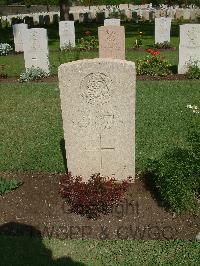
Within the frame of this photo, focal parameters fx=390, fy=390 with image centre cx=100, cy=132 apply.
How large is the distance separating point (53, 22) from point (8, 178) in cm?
2830

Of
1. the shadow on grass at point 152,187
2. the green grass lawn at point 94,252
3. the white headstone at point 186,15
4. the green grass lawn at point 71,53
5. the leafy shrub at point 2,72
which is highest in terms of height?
the white headstone at point 186,15

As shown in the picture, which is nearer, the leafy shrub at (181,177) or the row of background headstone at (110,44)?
the leafy shrub at (181,177)

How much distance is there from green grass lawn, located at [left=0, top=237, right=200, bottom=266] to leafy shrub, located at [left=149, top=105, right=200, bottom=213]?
0.56m

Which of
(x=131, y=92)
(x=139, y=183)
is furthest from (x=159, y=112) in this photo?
(x=131, y=92)

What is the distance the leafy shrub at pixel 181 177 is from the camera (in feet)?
16.1

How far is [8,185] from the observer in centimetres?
586

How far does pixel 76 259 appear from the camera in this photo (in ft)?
14.3

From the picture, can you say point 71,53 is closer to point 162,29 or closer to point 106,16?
point 162,29

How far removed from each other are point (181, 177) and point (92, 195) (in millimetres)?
1177

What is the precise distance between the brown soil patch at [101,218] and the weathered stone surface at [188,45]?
804 centimetres

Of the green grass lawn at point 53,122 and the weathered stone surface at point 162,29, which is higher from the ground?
the weathered stone surface at point 162,29

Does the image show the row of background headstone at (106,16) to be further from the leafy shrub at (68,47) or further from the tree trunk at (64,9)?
the leafy shrub at (68,47)

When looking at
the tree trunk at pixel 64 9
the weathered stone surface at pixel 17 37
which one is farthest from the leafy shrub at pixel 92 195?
the tree trunk at pixel 64 9

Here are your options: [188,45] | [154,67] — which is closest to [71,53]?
[154,67]
